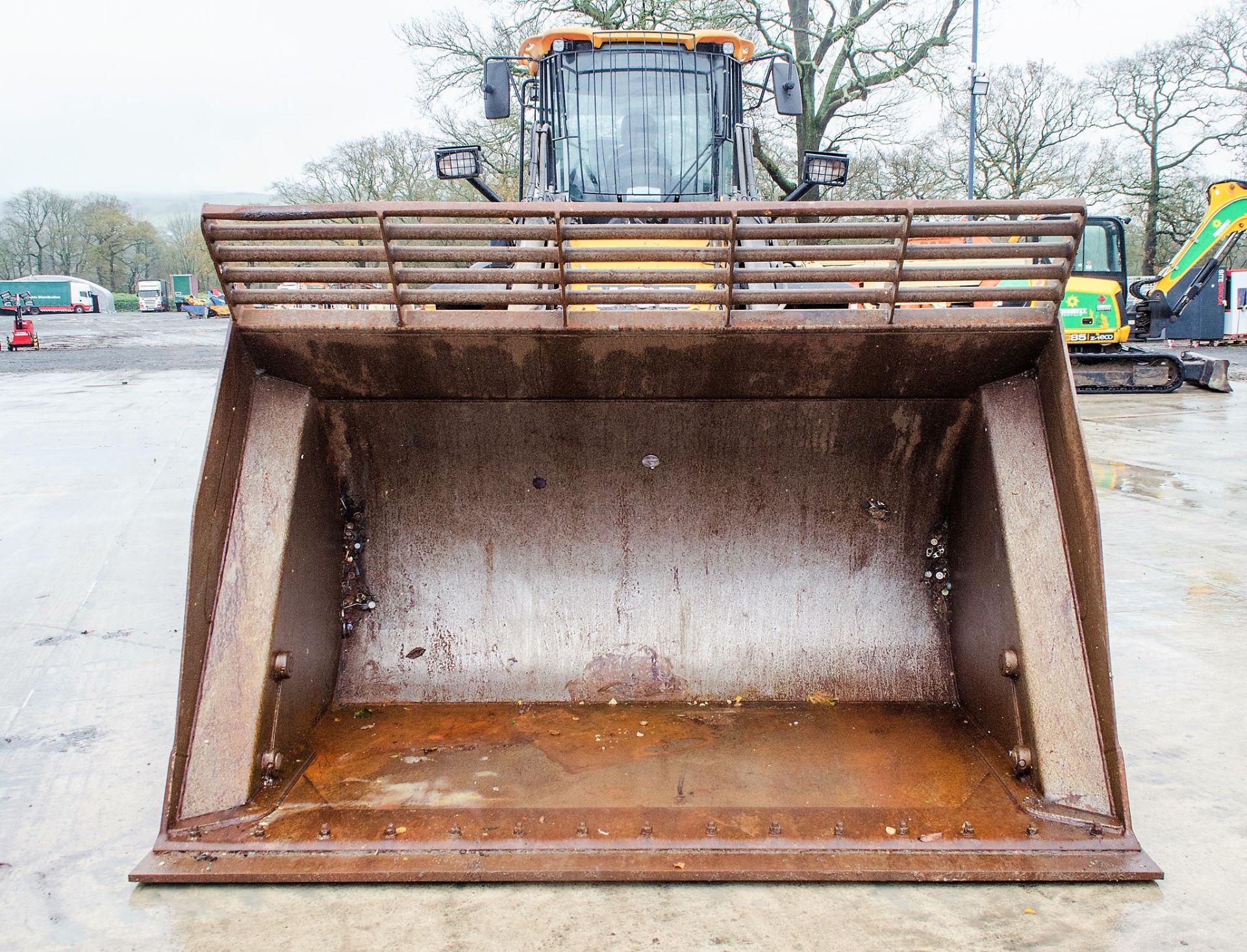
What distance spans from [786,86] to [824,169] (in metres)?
1.56

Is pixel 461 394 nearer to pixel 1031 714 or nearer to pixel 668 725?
pixel 668 725

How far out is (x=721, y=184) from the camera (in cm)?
517

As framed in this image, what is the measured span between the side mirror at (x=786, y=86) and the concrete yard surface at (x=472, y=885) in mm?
3093

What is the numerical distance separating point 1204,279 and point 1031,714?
15.5 metres

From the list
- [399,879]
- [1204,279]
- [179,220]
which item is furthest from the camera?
[179,220]

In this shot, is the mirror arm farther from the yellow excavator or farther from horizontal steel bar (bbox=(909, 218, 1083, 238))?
the yellow excavator

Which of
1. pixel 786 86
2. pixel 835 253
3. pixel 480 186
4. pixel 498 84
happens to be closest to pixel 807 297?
pixel 835 253

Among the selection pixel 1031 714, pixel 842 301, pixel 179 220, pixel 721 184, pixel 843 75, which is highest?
pixel 179 220

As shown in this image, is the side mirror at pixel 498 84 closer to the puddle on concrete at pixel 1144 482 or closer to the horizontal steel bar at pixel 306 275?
the horizontal steel bar at pixel 306 275

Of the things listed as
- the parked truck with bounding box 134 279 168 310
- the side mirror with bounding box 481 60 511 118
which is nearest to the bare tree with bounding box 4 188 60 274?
the parked truck with bounding box 134 279 168 310

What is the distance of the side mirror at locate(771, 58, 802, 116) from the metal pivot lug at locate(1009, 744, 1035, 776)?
3865mm

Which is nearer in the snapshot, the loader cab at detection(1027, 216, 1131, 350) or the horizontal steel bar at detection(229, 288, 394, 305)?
the horizontal steel bar at detection(229, 288, 394, 305)

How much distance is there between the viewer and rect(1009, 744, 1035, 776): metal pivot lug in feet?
8.75

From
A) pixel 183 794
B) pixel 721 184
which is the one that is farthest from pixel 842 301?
pixel 721 184
